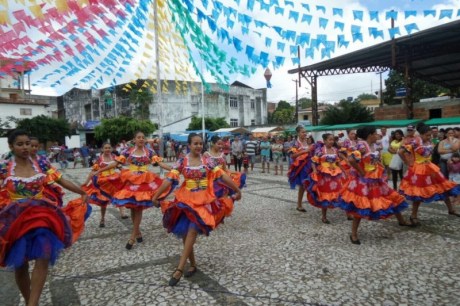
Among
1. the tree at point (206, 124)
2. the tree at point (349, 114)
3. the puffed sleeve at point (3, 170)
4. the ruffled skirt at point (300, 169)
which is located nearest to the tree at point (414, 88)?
the tree at point (349, 114)

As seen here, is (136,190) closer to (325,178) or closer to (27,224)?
(27,224)

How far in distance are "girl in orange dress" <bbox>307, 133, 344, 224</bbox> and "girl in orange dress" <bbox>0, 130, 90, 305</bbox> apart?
4.17m

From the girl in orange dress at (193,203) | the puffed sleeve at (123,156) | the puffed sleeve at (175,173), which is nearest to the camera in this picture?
the girl in orange dress at (193,203)

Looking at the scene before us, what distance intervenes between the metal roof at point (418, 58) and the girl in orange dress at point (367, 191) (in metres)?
8.69

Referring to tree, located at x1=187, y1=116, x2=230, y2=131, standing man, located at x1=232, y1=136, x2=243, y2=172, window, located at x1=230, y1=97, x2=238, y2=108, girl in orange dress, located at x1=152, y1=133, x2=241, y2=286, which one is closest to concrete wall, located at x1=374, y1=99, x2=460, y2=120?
standing man, located at x1=232, y1=136, x2=243, y2=172

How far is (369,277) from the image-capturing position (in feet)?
12.5

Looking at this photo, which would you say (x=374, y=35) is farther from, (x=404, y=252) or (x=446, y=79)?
(x=446, y=79)

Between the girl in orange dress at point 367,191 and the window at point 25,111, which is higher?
the window at point 25,111

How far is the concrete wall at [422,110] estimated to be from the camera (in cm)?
1627

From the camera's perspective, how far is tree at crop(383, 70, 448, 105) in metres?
35.2

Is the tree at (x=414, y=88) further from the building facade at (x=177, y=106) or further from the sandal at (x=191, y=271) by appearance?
the sandal at (x=191, y=271)

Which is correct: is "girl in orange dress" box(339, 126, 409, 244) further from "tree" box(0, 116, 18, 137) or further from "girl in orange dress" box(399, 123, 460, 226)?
"tree" box(0, 116, 18, 137)

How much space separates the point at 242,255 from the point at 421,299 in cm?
211

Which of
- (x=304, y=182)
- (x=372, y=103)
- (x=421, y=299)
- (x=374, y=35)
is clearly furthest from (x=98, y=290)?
(x=372, y=103)
